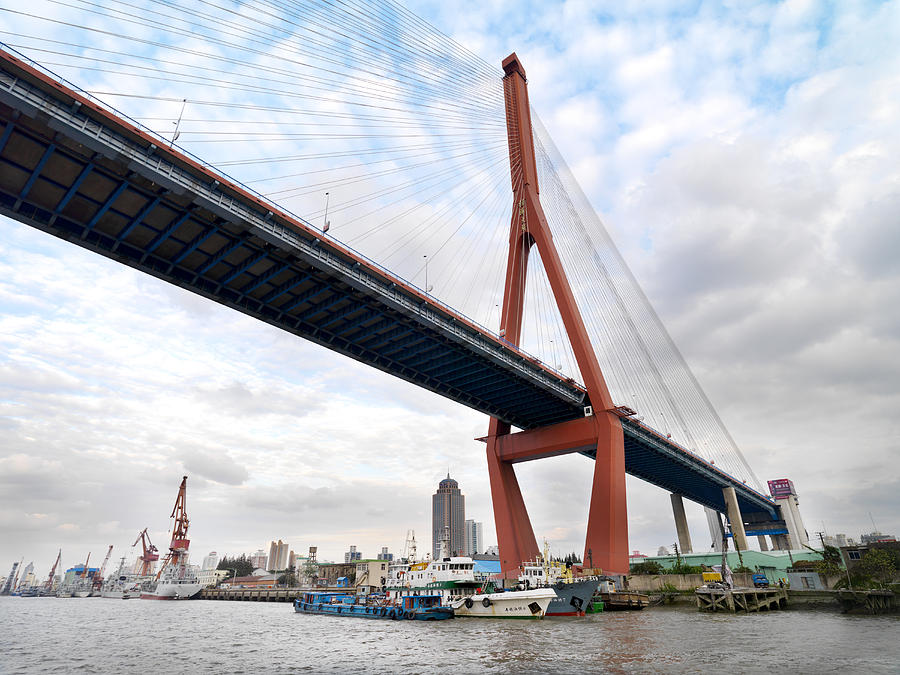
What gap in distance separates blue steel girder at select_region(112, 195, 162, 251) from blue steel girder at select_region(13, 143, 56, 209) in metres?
3.42

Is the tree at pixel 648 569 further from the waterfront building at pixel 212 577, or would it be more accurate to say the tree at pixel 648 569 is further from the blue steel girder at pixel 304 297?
the waterfront building at pixel 212 577

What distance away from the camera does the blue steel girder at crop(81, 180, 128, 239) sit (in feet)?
62.7

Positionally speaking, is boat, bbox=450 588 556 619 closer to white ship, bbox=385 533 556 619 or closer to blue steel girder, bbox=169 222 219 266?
white ship, bbox=385 533 556 619

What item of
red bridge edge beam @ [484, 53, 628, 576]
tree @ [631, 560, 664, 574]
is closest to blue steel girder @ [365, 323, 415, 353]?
red bridge edge beam @ [484, 53, 628, 576]

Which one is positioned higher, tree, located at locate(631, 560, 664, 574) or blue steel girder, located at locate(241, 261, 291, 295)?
blue steel girder, located at locate(241, 261, 291, 295)

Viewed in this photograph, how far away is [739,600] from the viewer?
33.6m

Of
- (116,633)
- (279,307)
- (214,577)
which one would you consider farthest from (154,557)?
(279,307)

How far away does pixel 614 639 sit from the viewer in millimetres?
19750

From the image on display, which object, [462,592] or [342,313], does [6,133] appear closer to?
[342,313]

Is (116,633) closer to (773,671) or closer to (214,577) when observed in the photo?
(773,671)

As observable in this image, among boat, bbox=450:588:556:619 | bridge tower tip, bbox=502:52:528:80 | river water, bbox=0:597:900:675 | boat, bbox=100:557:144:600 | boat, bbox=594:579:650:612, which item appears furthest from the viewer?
boat, bbox=100:557:144:600

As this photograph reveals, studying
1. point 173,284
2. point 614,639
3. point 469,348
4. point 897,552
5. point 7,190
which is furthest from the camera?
point 897,552

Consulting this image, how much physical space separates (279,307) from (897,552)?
51.2 m

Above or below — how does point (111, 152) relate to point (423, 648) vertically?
above
